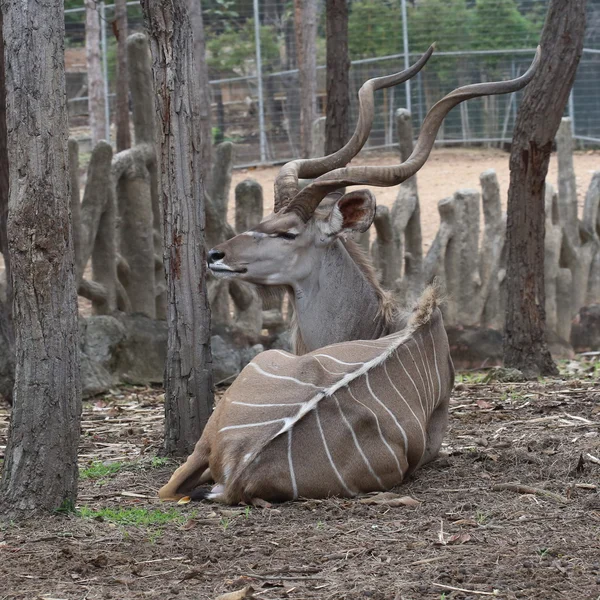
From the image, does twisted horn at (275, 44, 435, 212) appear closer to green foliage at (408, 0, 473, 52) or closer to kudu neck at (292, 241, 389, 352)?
kudu neck at (292, 241, 389, 352)

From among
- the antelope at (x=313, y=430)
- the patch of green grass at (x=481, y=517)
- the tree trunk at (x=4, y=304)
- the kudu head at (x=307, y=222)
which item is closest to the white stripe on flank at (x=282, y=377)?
the antelope at (x=313, y=430)

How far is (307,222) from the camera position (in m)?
5.09

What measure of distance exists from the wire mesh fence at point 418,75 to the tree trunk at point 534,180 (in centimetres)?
1018

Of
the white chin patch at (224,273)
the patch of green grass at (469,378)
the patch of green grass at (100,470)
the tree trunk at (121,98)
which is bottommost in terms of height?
the patch of green grass at (469,378)

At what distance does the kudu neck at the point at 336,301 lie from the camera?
5.13 meters

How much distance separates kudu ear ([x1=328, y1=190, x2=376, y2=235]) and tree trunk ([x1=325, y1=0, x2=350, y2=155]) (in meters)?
2.29

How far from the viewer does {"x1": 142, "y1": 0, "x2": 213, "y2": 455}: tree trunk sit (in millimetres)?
4531

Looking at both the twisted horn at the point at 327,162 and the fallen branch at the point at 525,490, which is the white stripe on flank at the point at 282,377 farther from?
the twisted horn at the point at 327,162

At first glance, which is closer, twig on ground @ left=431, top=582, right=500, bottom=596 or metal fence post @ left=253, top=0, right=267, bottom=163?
twig on ground @ left=431, top=582, right=500, bottom=596

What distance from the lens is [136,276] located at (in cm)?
760

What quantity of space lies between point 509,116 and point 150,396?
39.7 ft

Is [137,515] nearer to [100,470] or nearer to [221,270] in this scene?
[100,470]

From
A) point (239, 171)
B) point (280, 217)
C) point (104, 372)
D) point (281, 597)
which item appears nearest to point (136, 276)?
point (104, 372)

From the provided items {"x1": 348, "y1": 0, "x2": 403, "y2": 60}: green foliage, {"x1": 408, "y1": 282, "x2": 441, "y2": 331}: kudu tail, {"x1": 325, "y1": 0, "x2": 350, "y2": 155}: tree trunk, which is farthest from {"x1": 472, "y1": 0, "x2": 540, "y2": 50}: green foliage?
{"x1": 408, "y1": 282, "x2": 441, "y2": 331}: kudu tail
